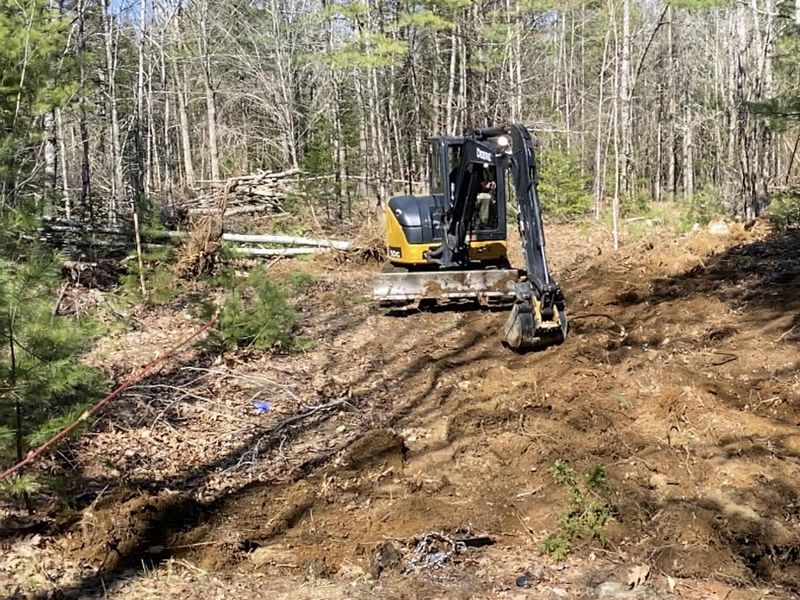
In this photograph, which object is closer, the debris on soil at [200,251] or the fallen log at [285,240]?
the debris on soil at [200,251]

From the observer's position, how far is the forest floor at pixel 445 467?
4590 millimetres

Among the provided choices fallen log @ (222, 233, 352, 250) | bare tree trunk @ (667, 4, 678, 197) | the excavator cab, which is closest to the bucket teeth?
the excavator cab

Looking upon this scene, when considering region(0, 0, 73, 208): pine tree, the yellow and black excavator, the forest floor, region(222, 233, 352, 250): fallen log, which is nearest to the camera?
the forest floor

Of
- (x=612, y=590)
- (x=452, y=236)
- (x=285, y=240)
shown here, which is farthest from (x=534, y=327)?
(x=285, y=240)

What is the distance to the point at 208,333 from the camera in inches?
363

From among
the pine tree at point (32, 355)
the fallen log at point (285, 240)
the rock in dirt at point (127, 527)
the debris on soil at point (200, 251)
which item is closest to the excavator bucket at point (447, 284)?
the debris on soil at point (200, 251)

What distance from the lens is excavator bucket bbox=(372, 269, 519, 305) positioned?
1121 centimetres

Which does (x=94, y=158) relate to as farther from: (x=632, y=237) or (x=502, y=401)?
(x=502, y=401)

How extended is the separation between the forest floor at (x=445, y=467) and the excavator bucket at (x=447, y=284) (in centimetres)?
69

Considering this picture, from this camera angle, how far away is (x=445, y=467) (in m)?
6.25

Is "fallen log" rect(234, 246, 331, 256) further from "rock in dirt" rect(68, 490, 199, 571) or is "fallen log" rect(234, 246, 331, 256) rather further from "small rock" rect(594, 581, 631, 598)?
"small rock" rect(594, 581, 631, 598)

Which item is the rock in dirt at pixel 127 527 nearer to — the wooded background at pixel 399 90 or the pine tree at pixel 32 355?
the pine tree at pixel 32 355

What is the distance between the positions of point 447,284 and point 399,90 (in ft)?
58.1

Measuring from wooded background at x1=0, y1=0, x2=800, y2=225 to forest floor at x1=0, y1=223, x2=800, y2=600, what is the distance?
14.7ft
